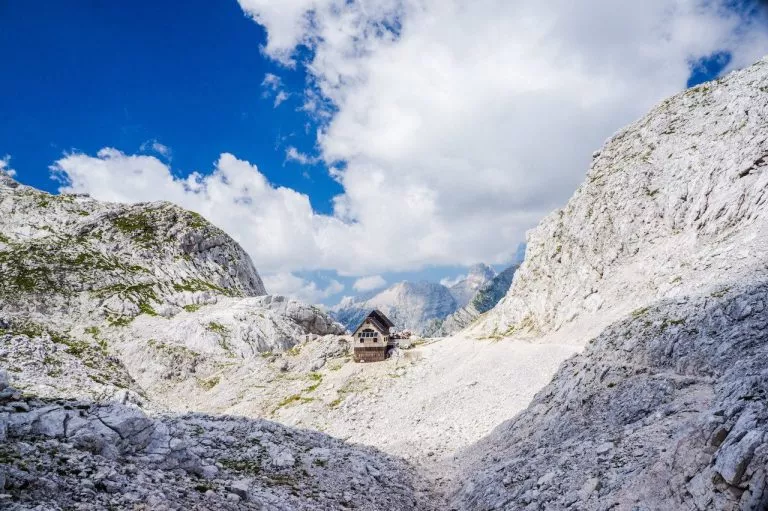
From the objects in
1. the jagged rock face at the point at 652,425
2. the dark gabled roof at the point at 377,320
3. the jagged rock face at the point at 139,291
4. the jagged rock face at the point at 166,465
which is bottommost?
the jagged rock face at the point at 652,425

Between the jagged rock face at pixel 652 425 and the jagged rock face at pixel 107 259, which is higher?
the jagged rock face at pixel 107 259

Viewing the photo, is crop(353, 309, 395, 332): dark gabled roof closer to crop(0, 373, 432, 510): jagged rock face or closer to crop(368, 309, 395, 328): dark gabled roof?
crop(368, 309, 395, 328): dark gabled roof

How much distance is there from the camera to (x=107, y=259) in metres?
98.4

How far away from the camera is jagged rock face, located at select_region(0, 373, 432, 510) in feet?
39.1

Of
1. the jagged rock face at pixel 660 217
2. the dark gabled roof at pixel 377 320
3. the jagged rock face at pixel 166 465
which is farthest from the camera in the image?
the dark gabled roof at pixel 377 320

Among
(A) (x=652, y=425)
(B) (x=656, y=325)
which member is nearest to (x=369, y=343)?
(B) (x=656, y=325)

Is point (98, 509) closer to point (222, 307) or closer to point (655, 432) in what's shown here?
point (655, 432)

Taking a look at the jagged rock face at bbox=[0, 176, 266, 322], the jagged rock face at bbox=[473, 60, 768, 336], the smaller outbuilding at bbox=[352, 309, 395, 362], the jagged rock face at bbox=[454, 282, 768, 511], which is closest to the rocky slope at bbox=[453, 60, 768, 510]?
the jagged rock face at bbox=[454, 282, 768, 511]

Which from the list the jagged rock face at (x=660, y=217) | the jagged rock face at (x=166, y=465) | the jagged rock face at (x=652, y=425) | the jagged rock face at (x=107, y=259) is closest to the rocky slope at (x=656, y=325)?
the jagged rock face at (x=652, y=425)

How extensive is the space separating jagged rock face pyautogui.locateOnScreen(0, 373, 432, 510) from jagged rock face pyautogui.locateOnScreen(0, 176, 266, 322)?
74045 millimetres

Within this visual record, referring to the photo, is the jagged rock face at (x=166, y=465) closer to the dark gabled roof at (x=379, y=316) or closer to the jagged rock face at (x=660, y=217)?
the jagged rock face at (x=660, y=217)

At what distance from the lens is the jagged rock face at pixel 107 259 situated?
81.3 m

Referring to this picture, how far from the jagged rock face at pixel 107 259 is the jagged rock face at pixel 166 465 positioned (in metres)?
74.0

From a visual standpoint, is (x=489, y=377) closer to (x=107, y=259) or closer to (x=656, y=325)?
(x=656, y=325)
